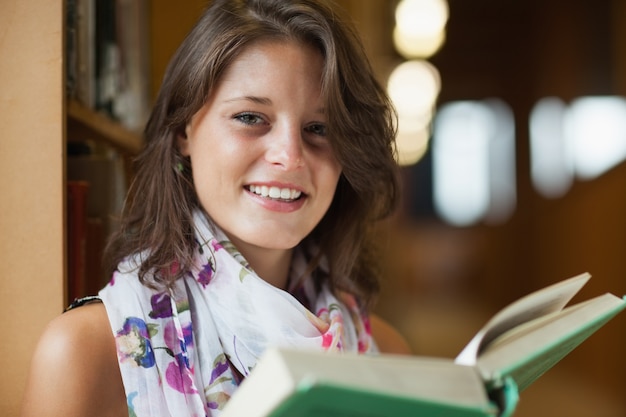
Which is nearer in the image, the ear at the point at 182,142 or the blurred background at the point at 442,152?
the blurred background at the point at 442,152

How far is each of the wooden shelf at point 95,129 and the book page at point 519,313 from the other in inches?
30.9

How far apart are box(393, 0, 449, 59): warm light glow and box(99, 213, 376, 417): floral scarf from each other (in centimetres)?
382

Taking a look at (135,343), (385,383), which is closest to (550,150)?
(135,343)

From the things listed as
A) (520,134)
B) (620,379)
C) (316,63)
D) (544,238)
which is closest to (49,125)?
(316,63)

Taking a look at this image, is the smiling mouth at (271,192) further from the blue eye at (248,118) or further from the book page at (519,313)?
the book page at (519,313)

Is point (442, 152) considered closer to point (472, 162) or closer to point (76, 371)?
point (472, 162)

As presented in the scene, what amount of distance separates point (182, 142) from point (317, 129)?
0.81 feet

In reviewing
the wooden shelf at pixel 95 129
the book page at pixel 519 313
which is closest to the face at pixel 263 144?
the wooden shelf at pixel 95 129

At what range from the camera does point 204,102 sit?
120 centimetres

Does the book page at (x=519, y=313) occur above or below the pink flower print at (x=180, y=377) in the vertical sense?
above

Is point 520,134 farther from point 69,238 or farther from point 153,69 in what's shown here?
point 69,238

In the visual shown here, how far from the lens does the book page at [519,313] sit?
28.6 inches

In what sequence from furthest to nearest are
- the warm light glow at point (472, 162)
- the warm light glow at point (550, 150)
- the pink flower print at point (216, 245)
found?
1. the warm light glow at point (472, 162)
2. the warm light glow at point (550, 150)
3. the pink flower print at point (216, 245)

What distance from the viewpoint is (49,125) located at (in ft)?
3.59
